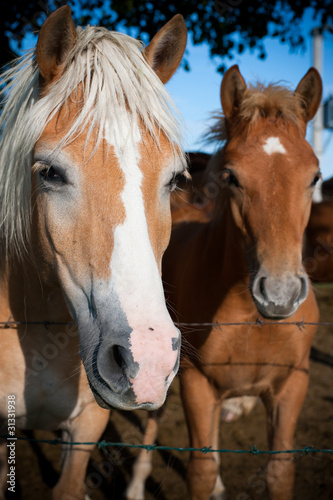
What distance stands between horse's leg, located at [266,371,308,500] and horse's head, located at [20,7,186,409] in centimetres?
152

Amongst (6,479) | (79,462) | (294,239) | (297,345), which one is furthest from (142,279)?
(6,479)

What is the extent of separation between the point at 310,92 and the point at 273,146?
0.63m

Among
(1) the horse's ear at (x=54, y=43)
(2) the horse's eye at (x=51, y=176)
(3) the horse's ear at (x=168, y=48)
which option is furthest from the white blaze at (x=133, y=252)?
(3) the horse's ear at (x=168, y=48)

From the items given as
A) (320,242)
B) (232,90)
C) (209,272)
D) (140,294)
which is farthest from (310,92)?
(320,242)

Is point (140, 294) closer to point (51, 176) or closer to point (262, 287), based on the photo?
point (51, 176)

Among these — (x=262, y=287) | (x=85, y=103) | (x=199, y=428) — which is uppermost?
(x=85, y=103)

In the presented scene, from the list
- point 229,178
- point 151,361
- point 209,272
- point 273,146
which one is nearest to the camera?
point 151,361

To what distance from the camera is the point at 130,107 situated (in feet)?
4.97

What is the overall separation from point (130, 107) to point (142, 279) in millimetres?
693

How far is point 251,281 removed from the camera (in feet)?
7.16

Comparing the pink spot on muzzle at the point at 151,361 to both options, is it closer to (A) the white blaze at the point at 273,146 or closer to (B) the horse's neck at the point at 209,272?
(B) the horse's neck at the point at 209,272

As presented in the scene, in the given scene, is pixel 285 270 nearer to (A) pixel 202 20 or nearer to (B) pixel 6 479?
(B) pixel 6 479

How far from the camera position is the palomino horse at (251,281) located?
2.22 m

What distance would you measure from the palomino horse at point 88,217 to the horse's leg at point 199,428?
2.34 ft
